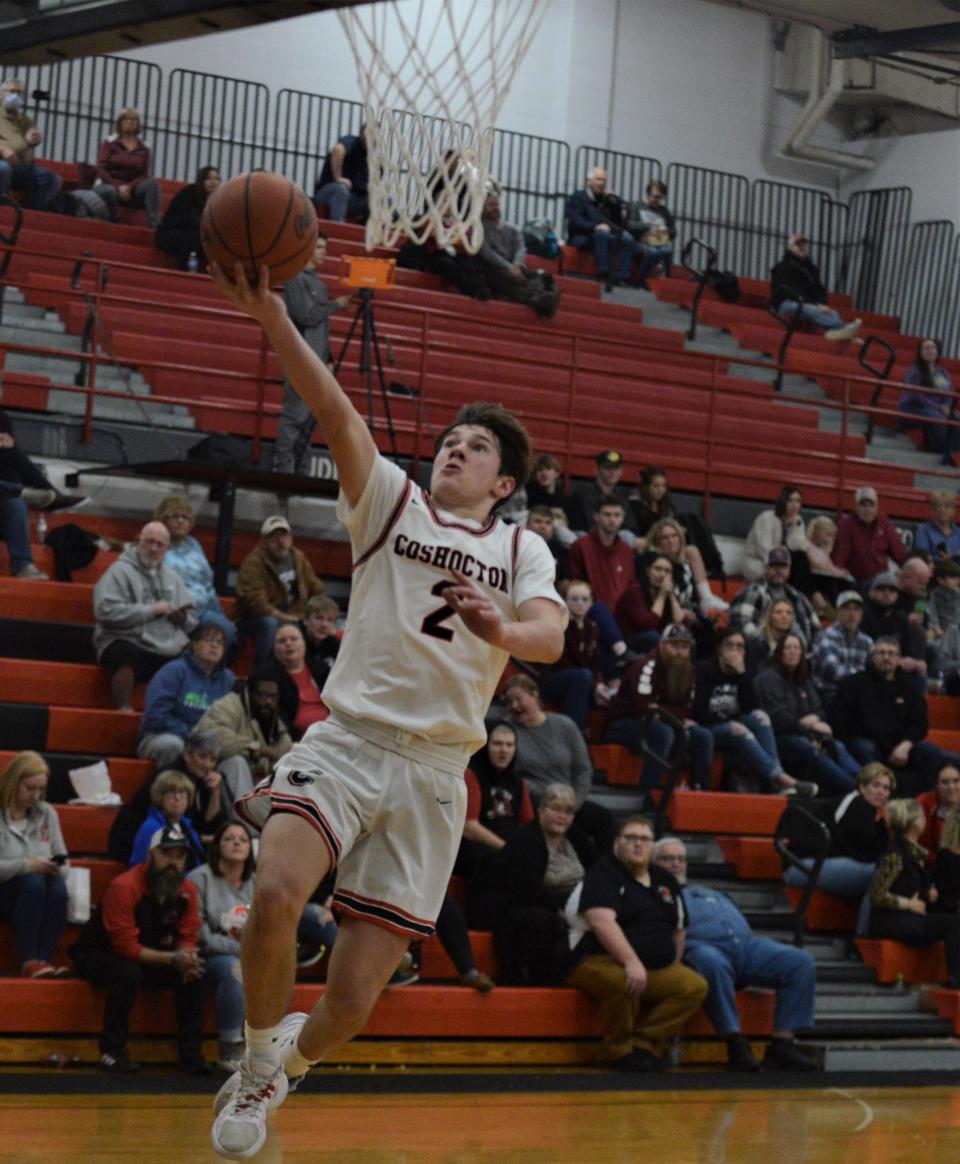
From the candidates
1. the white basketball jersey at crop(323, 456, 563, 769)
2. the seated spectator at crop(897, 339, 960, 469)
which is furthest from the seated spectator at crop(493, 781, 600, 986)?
the seated spectator at crop(897, 339, 960, 469)

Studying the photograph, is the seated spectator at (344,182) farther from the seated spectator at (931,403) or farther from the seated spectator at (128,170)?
the seated spectator at (931,403)

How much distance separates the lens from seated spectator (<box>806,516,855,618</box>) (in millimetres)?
13734

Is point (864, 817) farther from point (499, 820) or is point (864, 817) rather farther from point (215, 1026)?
point (215, 1026)

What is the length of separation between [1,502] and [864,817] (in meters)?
5.59

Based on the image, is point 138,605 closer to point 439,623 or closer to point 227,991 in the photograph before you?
point 227,991

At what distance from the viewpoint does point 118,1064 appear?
26.5 ft

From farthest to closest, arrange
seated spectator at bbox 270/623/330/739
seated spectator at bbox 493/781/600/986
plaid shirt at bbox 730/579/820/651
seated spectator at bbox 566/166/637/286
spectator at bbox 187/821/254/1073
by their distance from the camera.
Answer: seated spectator at bbox 566/166/637/286 < plaid shirt at bbox 730/579/820/651 < seated spectator at bbox 270/623/330/739 < seated spectator at bbox 493/781/600/986 < spectator at bbox 187/821/254/1073

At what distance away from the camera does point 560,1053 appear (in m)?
9.14

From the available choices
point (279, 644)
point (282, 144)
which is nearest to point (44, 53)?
point (279, 644)

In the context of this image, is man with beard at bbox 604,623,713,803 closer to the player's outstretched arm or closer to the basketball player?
the basketball player

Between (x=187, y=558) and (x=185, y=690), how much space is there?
1.31 meters

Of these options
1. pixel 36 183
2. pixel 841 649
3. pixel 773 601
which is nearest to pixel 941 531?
pixel 841 649

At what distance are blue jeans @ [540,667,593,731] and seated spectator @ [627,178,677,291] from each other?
979 centimetres

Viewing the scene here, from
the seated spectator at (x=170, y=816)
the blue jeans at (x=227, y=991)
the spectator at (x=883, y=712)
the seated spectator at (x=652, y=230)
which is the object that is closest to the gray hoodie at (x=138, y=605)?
the seated spectator at (x=170, y=816)
